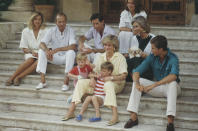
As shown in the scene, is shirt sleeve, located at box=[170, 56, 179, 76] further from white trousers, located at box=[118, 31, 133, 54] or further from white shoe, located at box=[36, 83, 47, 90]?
white shoe, located at box=[36, 83, 47, 90]

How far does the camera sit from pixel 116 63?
565 centimetres

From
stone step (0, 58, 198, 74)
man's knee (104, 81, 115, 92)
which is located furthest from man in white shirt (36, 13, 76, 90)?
man's knee (104, 81, 115, 92)

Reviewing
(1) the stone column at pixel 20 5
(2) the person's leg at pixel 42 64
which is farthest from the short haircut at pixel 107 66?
(1) the stone column at pixel 20 5

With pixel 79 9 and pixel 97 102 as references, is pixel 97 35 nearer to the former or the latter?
pixel 97 102

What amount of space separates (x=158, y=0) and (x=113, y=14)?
1185 millimetres

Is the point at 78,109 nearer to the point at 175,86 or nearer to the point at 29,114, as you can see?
the point at 29,114

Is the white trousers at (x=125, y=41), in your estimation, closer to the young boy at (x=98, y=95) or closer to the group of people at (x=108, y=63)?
the group of people at (x=108, y=63)

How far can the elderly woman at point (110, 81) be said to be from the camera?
5.36m

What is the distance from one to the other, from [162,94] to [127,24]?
173 cm

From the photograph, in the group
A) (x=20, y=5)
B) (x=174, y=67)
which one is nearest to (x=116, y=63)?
(x=174, y=67)

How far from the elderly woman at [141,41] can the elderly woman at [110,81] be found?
10.2 inches

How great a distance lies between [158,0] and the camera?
907cm

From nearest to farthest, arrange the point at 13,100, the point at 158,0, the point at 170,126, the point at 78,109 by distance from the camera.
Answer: the point at 170,126 → the point at 78,109 → the point at 13,100 → the point at 158,0

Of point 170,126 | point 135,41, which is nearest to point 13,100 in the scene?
point 135,41
